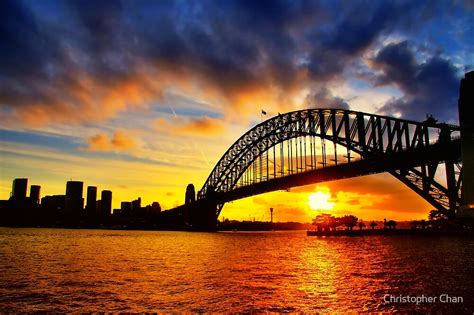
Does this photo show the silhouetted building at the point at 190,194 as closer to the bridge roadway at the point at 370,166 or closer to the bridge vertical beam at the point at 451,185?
the bridge roadway at the point at 370,166

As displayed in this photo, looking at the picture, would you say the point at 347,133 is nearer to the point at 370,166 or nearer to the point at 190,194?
the point at 370,166

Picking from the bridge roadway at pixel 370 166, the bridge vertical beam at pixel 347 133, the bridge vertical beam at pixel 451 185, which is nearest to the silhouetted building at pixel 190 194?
the bridge roadway at pixel 370 166

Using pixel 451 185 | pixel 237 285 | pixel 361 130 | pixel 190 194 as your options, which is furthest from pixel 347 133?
pixel 190 194

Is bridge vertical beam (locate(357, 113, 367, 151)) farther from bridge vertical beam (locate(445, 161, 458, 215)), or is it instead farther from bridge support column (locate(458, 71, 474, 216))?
bridge support column (locate(458, 71, 474, 216))

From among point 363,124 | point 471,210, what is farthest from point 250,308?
point 363,124

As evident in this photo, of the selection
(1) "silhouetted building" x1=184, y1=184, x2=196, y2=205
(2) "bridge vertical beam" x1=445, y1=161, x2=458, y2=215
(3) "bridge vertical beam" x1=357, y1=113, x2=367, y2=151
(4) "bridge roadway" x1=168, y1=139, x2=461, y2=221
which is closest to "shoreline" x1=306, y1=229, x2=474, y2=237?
(2) "bridge vertical beam" x1=445, y1=161, x2=458, y2=215

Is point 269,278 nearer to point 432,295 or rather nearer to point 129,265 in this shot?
point 432,295

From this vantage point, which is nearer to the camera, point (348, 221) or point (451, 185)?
point (451, 185)

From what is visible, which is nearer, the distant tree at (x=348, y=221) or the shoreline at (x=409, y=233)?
the shoreline at (x=409, y=233)
